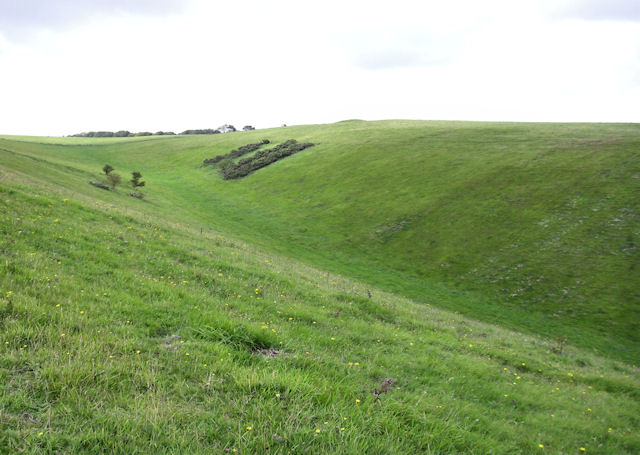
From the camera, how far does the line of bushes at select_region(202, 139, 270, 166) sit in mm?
85156

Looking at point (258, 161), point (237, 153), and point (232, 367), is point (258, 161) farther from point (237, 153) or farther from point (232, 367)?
point (232, 367)

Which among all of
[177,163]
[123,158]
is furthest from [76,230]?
[123,158]

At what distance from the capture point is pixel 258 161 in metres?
75.8

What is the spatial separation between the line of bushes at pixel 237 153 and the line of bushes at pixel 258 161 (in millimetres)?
4441

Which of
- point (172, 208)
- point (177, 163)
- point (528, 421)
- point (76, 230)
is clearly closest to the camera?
point (528, 421)

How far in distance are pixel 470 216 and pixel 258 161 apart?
50023mm

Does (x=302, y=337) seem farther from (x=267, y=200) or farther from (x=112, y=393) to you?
(x=267, y=200)

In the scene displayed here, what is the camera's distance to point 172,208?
4475 cm

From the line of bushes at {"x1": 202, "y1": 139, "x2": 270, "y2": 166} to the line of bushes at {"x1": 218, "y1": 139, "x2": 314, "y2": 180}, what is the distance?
4441mm

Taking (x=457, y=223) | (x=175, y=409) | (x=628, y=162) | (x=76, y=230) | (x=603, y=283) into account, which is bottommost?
(x=603, y=283)

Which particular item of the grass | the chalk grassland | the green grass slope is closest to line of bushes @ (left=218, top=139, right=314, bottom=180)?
the chalk grassland

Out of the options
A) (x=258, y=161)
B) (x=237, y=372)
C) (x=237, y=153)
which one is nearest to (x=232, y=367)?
(x=237, y=372)

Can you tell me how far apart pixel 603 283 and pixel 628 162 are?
2419 cm

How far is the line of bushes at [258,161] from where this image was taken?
7162cm
